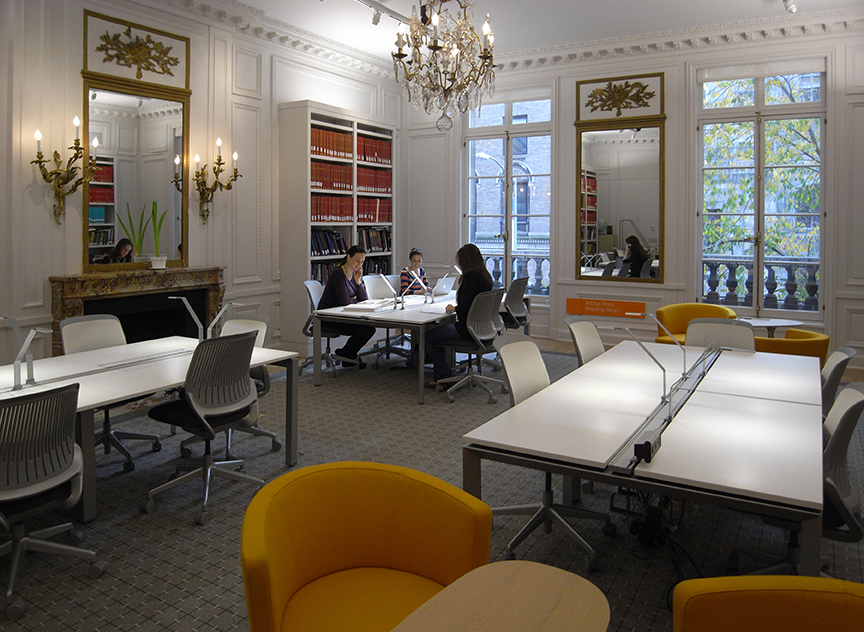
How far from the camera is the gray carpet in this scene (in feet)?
8.64

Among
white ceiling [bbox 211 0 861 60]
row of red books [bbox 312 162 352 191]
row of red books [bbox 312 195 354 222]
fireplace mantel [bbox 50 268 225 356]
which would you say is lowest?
fireplace mantel [bbox 50 268 225 356]

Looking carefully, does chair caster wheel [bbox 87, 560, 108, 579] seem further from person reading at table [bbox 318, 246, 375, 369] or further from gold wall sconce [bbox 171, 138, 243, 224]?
gold wall sconce [bbox 171, 138, 243, 224]

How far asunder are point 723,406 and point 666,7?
5.36 metres

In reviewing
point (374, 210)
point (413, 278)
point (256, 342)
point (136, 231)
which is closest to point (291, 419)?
point (256, 342)

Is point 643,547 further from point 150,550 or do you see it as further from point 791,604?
point 150,550

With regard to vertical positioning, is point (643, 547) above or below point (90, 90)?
below

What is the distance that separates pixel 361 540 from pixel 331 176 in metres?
6.42

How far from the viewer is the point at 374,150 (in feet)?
28.3

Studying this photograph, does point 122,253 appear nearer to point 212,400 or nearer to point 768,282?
point 212,400

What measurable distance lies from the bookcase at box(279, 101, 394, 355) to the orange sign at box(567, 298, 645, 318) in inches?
104

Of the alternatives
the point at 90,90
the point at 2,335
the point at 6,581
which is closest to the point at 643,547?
the point at 6,581

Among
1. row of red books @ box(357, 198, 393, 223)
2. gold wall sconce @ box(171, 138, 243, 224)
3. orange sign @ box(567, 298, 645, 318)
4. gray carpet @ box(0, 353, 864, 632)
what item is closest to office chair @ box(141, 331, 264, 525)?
gray carpet @ box(0, 353, 864, 632)

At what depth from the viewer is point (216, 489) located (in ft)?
12.7

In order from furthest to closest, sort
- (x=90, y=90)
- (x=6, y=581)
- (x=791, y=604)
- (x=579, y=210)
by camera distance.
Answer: (x=579, y=210) < (x=90, y=90) < (x=6, y=581) < (x=791, y=604)
